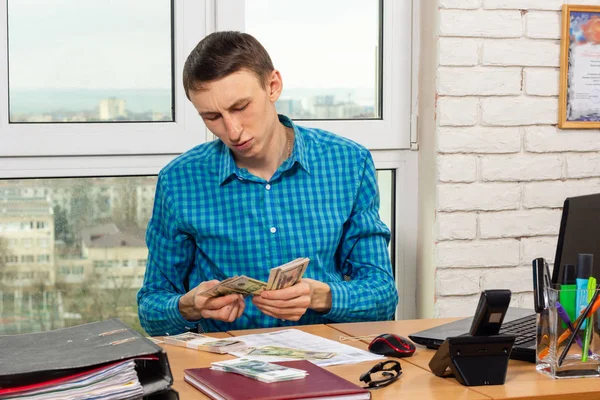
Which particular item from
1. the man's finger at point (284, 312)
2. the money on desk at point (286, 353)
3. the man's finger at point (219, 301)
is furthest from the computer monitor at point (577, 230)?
the man's finger at point (219, 301)

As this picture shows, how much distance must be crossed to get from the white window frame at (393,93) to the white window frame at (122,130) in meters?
0.50

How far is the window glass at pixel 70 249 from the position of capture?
2537 mm

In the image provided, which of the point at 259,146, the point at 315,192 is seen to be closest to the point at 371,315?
the point at 315,192

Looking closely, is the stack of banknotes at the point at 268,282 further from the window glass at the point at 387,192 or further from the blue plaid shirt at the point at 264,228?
the window glass at the point at 387,192

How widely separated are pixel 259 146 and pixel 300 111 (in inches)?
25.2

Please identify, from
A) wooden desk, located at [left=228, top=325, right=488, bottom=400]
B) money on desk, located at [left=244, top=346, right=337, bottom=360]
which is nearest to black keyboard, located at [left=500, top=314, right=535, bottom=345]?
wooden desk, located at [left=228, top=325, right=488, bottom=400]

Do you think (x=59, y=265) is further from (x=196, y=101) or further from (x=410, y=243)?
(x=410, y=243)

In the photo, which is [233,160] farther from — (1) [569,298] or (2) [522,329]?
(1) [569,298]

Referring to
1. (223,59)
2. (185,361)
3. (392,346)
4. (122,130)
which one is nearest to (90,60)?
(122,130)

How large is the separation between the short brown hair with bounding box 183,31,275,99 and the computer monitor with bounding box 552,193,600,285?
853 millimetres

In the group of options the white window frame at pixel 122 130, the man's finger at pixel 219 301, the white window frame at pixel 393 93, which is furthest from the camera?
the white window frame at pixel 393 93

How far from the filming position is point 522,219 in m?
2.71

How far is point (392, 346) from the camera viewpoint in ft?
5.39

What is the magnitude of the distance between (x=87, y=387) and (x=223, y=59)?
105 cm
